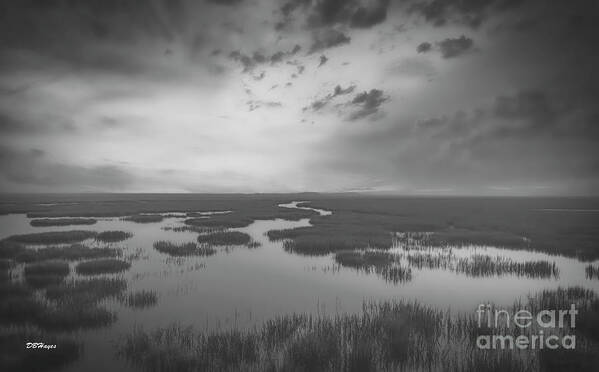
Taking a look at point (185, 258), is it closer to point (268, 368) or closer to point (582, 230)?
point (268, 368)

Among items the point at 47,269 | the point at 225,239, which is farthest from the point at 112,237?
the point at 47,269

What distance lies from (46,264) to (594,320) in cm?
2182

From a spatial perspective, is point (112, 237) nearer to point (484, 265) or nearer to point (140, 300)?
point (140, 300)

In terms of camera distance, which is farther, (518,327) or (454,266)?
(454,266)

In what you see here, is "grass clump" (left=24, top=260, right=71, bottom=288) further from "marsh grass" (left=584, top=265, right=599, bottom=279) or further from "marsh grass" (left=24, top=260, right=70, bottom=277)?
"marsh grass" (left=584, top=265, right=599, bottom=279)

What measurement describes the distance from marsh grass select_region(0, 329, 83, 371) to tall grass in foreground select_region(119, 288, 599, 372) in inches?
43.0

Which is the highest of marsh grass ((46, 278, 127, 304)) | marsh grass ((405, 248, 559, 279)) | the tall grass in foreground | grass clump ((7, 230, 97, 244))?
grass clump ((7, 230, 97, 244))

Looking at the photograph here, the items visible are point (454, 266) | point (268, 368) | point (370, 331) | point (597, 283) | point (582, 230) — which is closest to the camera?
point (268, 368)

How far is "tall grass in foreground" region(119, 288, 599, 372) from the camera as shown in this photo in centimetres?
648

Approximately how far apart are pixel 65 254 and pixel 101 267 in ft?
15.9

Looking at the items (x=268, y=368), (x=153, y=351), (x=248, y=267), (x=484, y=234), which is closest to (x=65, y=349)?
(x=153, y=351)

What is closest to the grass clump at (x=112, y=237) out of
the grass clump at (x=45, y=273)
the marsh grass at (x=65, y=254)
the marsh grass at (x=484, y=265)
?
the marsh grass at (x=65, y=254)

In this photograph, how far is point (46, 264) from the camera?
48.5ft

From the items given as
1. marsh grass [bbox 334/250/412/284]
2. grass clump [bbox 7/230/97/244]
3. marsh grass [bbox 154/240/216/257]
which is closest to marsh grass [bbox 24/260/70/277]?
marsh grass [bbox 154/240/216/257]
